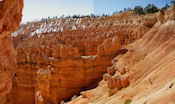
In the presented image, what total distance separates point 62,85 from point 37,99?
4724mm

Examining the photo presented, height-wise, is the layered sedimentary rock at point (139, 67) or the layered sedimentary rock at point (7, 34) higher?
the layered sedimentary rock at point (7, 34)

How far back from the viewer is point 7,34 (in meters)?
7.24

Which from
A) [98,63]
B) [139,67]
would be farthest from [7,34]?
[98,63]

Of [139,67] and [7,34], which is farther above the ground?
[7,34]

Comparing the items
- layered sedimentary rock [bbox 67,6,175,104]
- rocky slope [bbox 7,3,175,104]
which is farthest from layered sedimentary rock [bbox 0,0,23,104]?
rocky slope [bbox 7,3,175,104]

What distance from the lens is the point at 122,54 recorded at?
24.2 m

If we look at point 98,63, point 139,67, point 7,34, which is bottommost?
point 98,63

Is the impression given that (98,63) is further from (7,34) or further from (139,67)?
(7,34)

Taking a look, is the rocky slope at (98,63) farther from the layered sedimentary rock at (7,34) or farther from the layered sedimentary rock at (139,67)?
the layered sedimentary rock at (7,34)

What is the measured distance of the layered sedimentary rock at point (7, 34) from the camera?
21.6ft

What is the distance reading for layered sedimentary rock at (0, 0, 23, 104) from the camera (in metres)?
6.59

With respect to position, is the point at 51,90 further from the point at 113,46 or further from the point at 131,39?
the point at 131,39

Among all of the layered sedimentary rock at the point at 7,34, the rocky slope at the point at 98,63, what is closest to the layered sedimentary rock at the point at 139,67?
the rocky slope at the point at 98,63

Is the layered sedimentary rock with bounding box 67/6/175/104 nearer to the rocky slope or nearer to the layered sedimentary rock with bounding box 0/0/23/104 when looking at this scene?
the rocky slope
